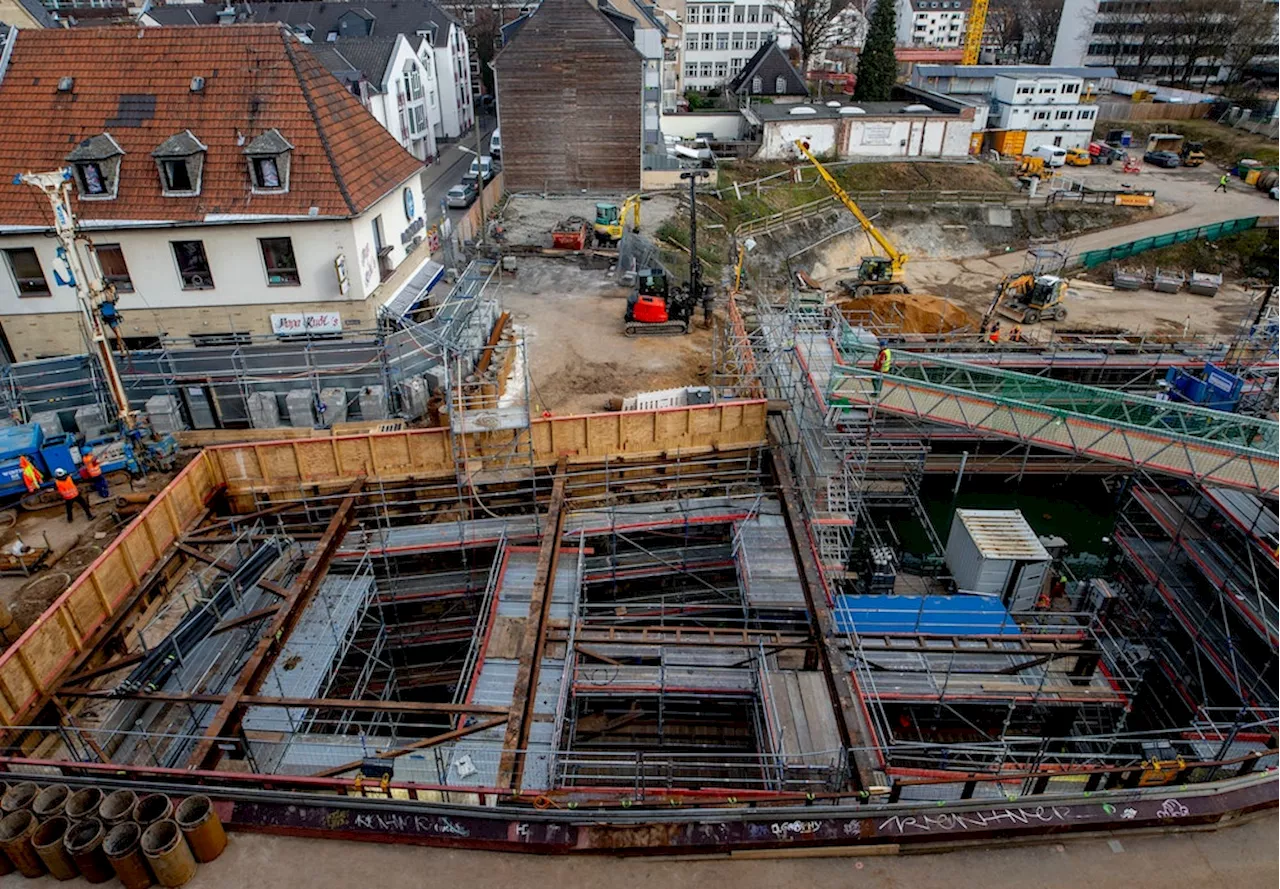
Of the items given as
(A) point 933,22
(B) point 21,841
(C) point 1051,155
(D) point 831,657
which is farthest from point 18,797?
(A) point 933,22

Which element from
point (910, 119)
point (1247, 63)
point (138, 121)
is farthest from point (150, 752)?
point (1247, 63)

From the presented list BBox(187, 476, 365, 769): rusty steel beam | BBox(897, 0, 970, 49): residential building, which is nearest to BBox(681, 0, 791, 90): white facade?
BBox(897, 0, 970, 49): residential building

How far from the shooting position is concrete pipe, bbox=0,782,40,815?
10852mm

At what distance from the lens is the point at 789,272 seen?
166 feet

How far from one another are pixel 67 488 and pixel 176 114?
49.8ft

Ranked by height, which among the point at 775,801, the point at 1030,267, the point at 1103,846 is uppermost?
the point at 1103,846

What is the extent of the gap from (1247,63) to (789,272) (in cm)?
7678

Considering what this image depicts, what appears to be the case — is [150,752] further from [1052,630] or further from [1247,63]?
[1247,63]

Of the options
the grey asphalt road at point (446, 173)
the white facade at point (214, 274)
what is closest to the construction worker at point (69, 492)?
the white facade at point (214, 274)

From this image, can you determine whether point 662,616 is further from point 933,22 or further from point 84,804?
point 933,22

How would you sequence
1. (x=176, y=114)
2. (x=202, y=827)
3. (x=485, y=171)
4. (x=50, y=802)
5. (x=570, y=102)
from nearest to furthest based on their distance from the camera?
(x=202, y=827) → (x=50, y=802) → (x=176, y=114) → (x=570, y=102) → (x=485, y=171)

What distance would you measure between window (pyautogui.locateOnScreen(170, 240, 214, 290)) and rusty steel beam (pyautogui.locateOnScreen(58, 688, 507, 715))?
648 inches

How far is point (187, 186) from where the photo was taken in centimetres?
2702

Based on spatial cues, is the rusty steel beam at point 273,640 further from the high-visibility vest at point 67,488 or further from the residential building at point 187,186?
the residential building at point 187,186
